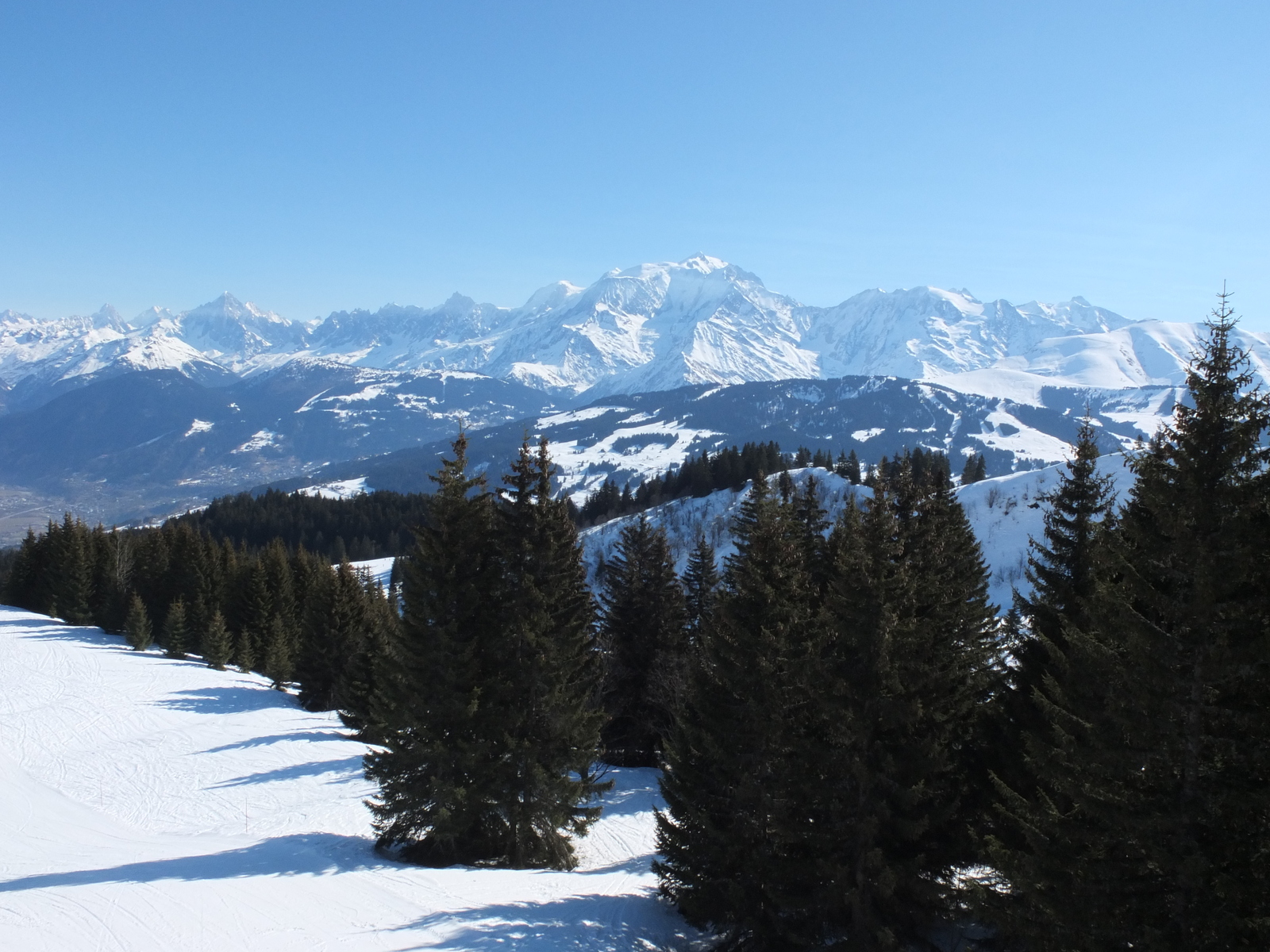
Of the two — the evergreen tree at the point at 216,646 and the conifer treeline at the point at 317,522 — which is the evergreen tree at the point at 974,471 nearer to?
the conifer treeline at the point at 317,522

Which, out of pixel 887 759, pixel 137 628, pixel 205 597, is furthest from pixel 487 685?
pixel 205 597

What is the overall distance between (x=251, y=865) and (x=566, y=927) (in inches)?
306

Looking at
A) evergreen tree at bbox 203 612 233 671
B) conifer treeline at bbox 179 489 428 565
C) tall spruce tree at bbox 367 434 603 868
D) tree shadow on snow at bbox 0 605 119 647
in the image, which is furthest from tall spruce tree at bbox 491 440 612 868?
conifer treeline at bbox 179 489 428 565

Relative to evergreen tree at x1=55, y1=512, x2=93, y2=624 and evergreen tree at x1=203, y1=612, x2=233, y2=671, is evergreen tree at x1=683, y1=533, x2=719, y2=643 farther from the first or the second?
evergreen tree at x1=55, y1=512, x2=93, y2=624

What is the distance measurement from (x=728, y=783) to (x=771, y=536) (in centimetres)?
581

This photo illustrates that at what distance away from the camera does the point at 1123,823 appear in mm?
9617

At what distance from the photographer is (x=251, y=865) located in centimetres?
1783

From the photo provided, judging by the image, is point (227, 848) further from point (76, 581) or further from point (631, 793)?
point (76, 581)

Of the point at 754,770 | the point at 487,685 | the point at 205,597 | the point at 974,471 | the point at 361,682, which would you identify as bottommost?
the point at 361,682

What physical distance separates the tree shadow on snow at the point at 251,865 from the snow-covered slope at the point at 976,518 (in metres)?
57.6

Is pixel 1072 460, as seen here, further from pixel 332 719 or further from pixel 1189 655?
pixel 332 719

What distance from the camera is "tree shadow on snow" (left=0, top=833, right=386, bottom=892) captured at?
15.8 metres

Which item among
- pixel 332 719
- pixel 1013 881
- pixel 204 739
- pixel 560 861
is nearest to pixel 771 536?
pixel 1013 881

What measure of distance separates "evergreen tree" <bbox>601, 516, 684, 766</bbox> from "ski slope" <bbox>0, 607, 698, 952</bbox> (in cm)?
270
